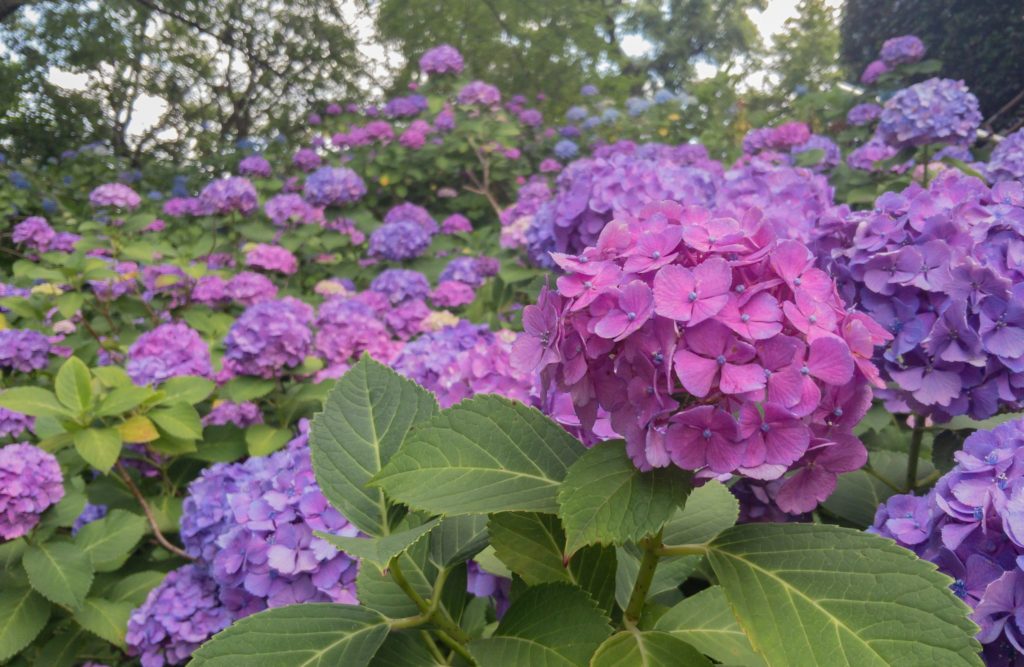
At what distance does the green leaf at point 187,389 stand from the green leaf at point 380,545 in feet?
4.87


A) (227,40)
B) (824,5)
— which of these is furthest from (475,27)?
(824,5)

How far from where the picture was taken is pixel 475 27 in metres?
8.87

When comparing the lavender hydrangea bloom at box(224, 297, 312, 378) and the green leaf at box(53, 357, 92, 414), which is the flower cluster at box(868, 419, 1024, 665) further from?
the green leaf at box(53, 357, 92, 414)

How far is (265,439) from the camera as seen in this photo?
2.12 metres

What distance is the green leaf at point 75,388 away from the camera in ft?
6.26

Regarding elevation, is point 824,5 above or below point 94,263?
above

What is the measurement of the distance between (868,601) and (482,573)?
2.40 ft

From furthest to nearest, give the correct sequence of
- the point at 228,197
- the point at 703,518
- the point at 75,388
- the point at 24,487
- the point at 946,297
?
the point at 228,197 → the point at 75,388 → the point at 24,487 → the point at 946,297 → the point at 703,518

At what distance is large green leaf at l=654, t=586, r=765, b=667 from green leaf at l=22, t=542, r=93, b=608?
4.43 ft

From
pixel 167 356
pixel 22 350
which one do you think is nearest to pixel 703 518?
pixel 167 356

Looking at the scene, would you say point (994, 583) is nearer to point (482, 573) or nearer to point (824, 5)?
point (482, 573)

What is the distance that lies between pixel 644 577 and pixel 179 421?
1.56 metres

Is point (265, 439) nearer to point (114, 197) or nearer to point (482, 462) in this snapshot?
point (482, 462)

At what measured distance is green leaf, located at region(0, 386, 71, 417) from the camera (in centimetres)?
187
